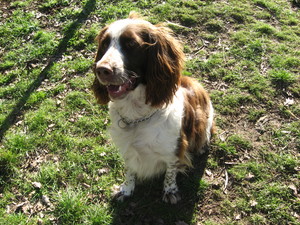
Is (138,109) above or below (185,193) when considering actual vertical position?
above

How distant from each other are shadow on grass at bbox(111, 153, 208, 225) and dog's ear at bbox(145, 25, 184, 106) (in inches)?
54.6

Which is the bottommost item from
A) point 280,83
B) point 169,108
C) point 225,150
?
point 225,150

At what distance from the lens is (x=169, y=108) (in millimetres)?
3086

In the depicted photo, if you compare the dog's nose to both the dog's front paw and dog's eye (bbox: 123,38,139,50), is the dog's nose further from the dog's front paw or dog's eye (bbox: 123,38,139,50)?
the dog's front paw

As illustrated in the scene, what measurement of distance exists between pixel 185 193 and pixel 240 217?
0.71 metres

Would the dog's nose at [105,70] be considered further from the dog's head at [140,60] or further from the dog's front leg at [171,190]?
the dog's front leg at [171,190]

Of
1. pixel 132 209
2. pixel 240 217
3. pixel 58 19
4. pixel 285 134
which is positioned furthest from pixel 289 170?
pixel 58 19

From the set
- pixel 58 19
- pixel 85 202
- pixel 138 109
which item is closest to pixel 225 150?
pixel 138 109

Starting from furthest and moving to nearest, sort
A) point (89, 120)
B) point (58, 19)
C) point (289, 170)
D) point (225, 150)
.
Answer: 1. point (58, 19)
2. point (89, 120)
3. point (225, 150)
4. point (289, 170)

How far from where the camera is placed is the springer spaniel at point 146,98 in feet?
8.76

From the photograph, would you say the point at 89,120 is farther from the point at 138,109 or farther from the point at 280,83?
the point at 280,83

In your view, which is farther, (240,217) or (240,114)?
(240,114)

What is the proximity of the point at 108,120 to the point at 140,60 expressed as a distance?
6.87 feet

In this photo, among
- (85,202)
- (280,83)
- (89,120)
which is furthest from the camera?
(280,83)
